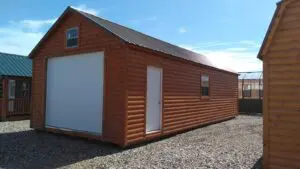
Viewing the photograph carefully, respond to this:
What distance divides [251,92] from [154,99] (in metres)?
18.2

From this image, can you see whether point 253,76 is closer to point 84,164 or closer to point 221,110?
point 221,110

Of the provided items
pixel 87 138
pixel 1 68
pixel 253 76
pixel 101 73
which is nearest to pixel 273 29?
pixel 101 73

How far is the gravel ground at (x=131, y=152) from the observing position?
277 inches

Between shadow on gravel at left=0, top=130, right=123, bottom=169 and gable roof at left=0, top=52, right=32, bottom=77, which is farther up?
gable roof at left=0, top=52, right=32, bottom=77

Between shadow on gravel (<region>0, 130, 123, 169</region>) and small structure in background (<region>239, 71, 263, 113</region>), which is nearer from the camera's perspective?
shadow on gravel (<region>0, 130, 123, 169</region>)

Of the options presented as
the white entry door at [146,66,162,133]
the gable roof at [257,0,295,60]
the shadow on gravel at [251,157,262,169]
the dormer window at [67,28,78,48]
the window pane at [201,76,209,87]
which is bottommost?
the shadow on gravel at [251,157,262,169]

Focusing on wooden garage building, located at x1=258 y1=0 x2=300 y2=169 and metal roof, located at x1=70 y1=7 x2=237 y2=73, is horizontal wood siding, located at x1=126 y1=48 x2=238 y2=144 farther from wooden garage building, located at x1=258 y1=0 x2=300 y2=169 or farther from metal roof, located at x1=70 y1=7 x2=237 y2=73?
wooden garage building, located at x1=258 y1=0 x2=300 y2=169

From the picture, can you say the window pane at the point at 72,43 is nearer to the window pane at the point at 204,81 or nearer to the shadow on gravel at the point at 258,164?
the window pane at the point at 204,81

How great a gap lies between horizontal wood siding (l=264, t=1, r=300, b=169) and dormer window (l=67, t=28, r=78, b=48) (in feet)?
23.0

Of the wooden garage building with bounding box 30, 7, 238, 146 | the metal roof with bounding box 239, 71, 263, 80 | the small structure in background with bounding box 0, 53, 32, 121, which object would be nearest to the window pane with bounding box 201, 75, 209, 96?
the wooden garage building with bounding box 30, 7, 238, 146

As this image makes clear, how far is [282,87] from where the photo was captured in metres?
6.25

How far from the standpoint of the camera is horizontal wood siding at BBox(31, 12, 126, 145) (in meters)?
9.00

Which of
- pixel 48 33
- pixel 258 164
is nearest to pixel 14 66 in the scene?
pixel 48 33

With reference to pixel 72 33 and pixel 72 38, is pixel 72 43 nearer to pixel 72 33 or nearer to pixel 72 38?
pixel 72 38
